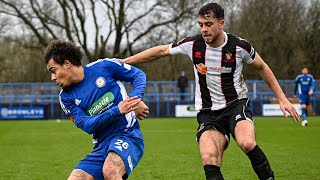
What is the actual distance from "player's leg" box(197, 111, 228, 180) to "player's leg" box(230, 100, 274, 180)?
0.59 ft

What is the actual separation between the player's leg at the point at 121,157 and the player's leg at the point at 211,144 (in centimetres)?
88

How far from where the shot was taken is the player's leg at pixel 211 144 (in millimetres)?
6145

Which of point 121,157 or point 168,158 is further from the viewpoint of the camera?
point 168,158

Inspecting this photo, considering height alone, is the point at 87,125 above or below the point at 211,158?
above

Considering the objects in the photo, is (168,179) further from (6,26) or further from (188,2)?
(6,26)

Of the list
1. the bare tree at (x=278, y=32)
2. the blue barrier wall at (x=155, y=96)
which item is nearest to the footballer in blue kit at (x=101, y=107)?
the blue barrier wall at (x=155, y=96)

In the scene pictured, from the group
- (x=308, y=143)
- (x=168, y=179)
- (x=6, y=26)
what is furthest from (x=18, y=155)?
(x=6, y=26)

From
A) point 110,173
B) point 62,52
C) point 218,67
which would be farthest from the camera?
point 218,67

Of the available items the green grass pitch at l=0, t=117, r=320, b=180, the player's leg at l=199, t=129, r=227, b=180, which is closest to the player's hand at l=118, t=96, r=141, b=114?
the player's leg at l=199, t=129, r=227, b=180

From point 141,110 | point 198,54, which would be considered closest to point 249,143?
point 198,54

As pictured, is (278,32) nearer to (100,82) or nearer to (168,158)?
(168,158)

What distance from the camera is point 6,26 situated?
40.5 m

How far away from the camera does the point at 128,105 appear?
17.6 feet

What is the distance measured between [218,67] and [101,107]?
62.4 inches
